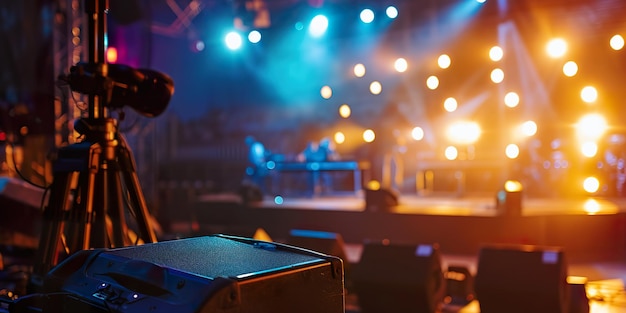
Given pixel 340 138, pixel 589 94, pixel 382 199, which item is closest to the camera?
pixel 382 199

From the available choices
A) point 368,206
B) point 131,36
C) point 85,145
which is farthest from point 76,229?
point 131,36

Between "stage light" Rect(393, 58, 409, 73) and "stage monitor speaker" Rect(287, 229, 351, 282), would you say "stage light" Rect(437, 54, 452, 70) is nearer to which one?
"stage light" Rect(393, 58, 409, 73)

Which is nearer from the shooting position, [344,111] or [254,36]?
[254,36]

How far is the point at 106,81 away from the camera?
1933mm

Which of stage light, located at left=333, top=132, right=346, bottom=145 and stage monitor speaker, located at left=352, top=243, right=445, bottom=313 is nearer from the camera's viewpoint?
stage monitor speaker, located at left=352, top=243, right=445, bottom=313

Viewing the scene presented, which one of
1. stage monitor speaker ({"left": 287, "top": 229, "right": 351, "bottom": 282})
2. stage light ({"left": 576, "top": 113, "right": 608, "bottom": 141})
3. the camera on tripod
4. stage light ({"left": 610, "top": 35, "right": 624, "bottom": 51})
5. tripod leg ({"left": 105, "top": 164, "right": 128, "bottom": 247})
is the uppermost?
stage light ({"left": 610, "top": 35, "right": 624, "bottom": 51})

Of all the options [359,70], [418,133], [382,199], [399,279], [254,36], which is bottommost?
[399,279]

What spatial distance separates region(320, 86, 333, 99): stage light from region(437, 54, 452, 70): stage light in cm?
221

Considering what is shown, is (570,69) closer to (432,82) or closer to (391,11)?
(432,82)

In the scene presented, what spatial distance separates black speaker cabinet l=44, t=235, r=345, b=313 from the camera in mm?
1050

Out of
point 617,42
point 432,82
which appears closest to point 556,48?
point 617,42

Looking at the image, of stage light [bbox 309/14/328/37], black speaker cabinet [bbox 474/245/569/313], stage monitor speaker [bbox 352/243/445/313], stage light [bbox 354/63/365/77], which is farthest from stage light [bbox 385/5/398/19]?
black speaker cabinet [bbox 474/245/569/313]

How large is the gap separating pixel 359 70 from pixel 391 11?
2394mm

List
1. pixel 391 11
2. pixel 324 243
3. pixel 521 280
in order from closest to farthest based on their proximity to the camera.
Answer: pixel 521 280
pixel 324 243
pixel 391 11
